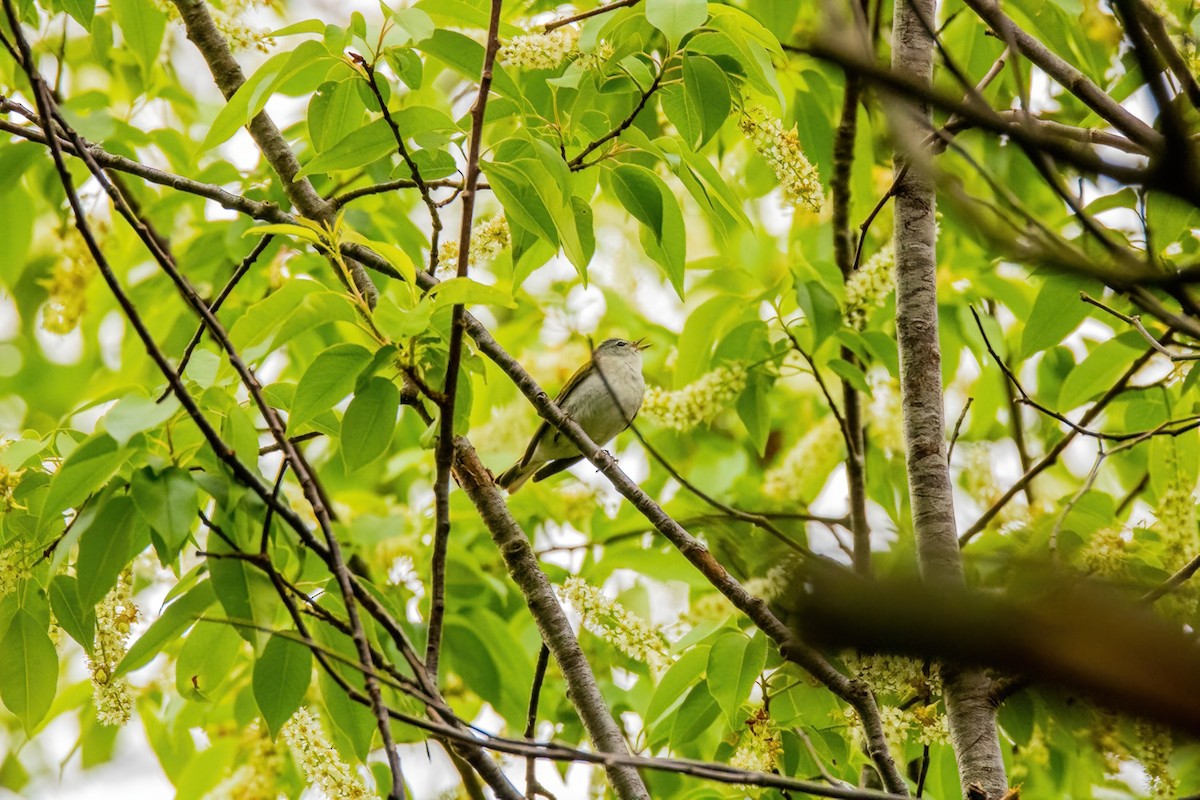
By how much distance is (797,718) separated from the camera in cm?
281

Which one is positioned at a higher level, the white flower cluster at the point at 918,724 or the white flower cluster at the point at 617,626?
the white flower cluster at the point at 617,626

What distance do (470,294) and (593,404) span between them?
13.6 ft

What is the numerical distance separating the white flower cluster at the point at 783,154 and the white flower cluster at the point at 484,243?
2.25 feet

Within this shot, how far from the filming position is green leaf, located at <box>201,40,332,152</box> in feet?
8.48

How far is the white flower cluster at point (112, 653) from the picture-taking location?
2545 mm

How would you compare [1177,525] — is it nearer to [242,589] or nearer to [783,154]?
[783,154]

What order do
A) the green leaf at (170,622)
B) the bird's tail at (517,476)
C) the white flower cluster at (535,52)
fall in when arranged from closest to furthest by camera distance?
the green leaf at (170,622)
the white flower cluster at (535,52)
the bird's tail at (517,476)

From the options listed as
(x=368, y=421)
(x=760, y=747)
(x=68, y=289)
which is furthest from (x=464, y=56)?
(x=68, y=289)

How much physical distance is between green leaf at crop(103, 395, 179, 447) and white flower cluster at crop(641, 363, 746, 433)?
2.18 meters

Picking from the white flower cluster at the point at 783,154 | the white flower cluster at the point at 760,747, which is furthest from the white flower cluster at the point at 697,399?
the white flower cluster at the point at 760,747

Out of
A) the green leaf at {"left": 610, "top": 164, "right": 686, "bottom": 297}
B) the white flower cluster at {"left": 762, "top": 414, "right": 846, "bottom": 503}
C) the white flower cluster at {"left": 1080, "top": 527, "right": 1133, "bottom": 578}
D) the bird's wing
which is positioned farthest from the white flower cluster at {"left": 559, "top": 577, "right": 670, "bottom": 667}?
the bird's wing

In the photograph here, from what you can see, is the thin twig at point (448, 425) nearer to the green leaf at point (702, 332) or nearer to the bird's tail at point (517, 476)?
the green leaf at point (702, 332)

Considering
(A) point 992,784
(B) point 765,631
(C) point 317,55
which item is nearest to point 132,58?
(C) point 317,55

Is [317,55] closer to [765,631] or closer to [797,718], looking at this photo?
[765,631]
